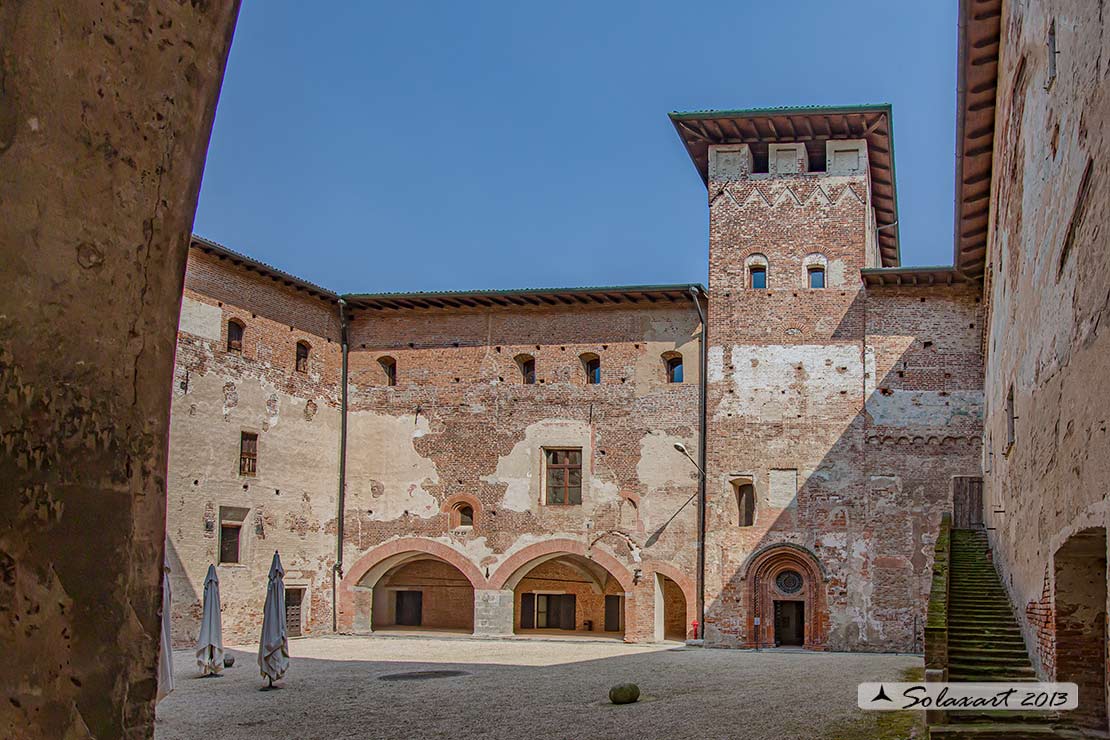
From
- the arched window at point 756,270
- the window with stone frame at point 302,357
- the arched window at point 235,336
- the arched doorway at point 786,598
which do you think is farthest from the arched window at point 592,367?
the arched window at point 235,336

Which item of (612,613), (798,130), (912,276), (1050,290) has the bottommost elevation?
(612,613)

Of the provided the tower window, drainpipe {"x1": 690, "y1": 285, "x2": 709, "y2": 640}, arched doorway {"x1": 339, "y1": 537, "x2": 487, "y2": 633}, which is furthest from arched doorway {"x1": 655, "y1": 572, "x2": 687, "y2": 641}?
the tower window

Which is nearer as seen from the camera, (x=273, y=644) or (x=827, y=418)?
(x=273, y=644)

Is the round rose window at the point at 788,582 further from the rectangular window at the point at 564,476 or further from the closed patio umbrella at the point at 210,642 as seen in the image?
the closed patio umbrella at the point at 210,642

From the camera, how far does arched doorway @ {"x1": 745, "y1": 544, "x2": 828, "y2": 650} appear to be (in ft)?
78.3

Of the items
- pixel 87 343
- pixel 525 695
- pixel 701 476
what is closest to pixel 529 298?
pixel 701 476

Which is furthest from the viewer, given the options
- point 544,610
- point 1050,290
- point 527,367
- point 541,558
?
point 544,610

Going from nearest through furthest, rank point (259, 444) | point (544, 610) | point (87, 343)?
point (87, 343) < point (259, 444) < point (544, 610)

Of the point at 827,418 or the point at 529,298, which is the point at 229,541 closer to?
the point at 529,298

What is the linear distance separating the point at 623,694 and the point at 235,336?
13.4m

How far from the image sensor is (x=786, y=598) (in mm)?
24250

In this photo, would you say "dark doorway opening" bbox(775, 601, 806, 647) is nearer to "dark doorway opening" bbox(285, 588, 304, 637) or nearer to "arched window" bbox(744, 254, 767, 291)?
"arched window" bbox(744, 254, 767, 291)

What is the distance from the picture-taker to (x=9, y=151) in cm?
227

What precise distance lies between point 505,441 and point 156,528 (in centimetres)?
2396
